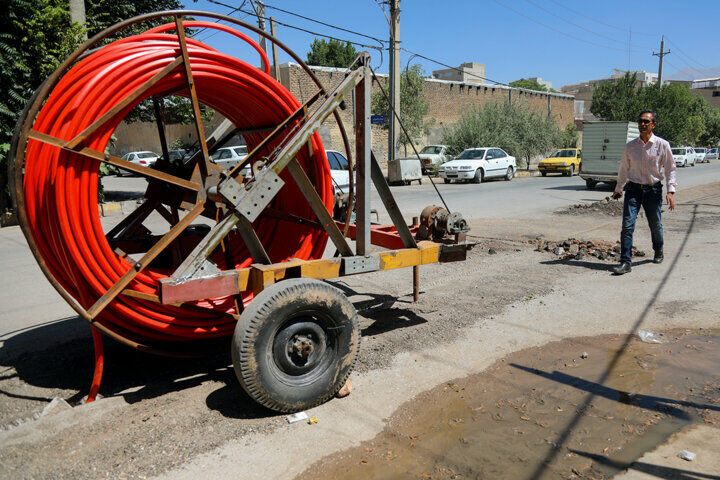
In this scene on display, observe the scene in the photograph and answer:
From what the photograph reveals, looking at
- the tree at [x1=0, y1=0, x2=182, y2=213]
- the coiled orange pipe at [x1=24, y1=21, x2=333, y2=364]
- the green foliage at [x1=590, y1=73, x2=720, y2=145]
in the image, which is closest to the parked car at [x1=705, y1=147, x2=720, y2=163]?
the green foliage at [x1=590, y1=73, x2=720, y2=145]

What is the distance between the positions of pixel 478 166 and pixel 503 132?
9154 millimetres

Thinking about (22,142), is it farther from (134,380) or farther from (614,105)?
(614,105)

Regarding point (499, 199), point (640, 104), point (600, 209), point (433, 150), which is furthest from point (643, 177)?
point (640, 104)

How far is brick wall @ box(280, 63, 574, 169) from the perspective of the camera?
31.8 m

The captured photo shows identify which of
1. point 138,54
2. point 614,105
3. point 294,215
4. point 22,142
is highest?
point 614,105

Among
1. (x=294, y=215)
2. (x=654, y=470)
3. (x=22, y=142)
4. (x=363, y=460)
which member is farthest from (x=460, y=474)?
(x=22, y=142)

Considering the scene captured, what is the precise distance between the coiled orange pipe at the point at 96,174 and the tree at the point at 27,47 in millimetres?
9458

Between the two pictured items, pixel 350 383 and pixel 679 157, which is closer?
pixel 350 383

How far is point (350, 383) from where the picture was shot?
3.98 metres

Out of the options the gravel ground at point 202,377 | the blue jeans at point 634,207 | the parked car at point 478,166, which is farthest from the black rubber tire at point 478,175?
the gravel ground at point 202,377

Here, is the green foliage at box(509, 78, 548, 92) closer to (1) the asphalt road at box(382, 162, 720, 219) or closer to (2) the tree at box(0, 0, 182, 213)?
(1) the asphalt road at box(382, 162, 720, 219)

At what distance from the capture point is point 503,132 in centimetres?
3316

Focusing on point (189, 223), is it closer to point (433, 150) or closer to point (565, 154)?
A: point (433, 150)

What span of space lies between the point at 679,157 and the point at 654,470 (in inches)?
1966
